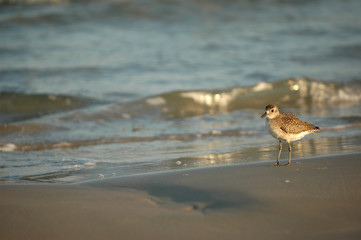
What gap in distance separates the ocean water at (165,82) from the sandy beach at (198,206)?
0.88 m

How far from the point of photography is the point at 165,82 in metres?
11.9

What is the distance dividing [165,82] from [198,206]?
25.5 feet

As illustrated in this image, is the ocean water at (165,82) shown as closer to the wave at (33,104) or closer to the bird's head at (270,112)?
the wave at (33,104)

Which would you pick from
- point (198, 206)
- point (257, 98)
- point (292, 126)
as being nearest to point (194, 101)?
point (257, 98)

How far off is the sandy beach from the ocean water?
88 cm

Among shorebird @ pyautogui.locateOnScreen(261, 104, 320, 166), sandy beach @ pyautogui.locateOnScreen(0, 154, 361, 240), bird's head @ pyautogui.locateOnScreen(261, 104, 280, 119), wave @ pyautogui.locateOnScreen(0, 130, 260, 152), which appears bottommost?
sandy beach @ pyautogui.locateOnScreen(0, 154, 361, 240)

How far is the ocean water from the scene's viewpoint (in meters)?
6.93

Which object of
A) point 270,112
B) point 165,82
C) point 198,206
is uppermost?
point 165,82

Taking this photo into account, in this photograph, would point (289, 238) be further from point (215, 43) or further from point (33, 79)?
point (215, 43)

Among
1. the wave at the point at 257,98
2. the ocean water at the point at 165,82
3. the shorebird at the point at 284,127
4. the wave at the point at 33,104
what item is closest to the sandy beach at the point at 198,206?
the shorebird at the point at 284,127

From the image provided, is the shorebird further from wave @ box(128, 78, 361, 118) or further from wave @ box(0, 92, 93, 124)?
wave @ box(0, 92, 93, 124)

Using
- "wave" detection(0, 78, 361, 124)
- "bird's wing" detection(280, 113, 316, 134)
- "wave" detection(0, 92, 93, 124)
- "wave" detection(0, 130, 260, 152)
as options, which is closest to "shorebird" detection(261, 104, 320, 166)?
"bird's wing" detection(280, 113, 316, 134)

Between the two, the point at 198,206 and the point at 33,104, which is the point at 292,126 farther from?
the point at 33,104

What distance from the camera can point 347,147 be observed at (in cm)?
644
